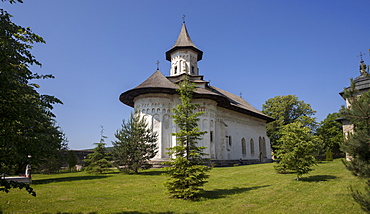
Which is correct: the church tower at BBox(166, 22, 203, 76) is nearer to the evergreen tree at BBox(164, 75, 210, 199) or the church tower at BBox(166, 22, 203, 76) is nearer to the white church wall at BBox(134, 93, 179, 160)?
the white church wall at BBox(134, 93, 179, 160)

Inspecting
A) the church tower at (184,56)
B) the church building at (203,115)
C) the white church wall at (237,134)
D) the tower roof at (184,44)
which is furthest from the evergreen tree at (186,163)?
the tower roof at (184,44)

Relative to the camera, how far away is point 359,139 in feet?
15.6

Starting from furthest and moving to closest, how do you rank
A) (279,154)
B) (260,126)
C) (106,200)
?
(260,126)
(279,154)
(106,200)

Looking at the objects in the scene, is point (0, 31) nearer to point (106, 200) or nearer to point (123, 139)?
point (106, 200)

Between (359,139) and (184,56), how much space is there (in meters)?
28.5

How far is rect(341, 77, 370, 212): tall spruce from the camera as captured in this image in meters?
4.65

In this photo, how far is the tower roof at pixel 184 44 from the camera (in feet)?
105

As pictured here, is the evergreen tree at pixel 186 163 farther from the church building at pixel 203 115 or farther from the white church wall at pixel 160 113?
the white church wall at pixel 160 113

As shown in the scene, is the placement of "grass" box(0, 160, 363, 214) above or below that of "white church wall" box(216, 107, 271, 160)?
below

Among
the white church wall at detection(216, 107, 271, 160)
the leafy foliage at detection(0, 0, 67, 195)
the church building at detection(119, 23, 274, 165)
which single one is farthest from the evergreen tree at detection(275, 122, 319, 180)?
the white church wall at detection(216, 107, 271, 160)

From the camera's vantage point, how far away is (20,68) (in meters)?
5.35

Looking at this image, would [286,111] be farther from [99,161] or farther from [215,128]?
[99,161]

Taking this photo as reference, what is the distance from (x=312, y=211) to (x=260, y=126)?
3039 cm

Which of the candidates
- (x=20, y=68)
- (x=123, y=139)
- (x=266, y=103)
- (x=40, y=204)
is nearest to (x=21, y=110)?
(x=20, y=68)
